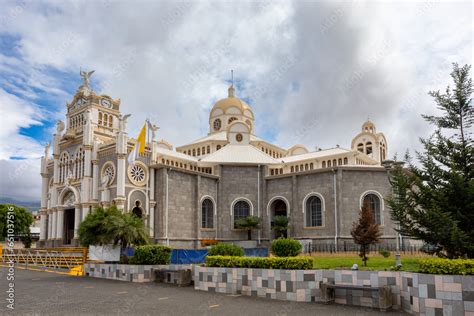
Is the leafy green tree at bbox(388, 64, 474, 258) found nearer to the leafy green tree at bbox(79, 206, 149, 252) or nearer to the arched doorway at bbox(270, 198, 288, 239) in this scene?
the leafy green tree at bbox(79, 206, 149, 252)

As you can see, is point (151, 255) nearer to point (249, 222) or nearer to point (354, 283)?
point (354, 283)

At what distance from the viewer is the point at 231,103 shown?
52.9 m

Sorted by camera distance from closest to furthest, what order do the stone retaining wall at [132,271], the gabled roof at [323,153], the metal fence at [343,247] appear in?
1. the stone retaining wall at [132,271]
2. the metal fence at [343,247]
3. the gabled roof at [323,153]

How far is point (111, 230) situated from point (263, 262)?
10781 mm

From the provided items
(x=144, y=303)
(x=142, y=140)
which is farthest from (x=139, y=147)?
(x=144, y=303)

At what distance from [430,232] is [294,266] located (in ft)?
15.0

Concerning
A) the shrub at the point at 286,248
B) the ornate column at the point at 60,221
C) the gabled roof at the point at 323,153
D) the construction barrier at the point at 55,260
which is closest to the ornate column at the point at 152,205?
the construction barrier at the point at 55,260

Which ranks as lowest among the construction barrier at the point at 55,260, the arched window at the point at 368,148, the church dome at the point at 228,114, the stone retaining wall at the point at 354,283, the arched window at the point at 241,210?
the construction barrier at the point at 55,260

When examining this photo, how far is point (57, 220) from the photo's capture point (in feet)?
129

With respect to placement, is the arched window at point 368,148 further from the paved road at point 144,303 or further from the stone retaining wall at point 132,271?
the paved road at point 144,303

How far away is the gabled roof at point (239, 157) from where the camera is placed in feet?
133

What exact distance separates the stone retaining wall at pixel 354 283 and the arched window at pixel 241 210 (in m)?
23.7

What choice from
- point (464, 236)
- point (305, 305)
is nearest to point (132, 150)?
point (305, 305)

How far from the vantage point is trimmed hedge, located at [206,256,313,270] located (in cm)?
1357
